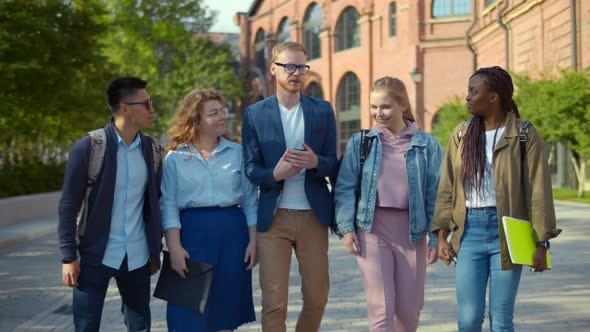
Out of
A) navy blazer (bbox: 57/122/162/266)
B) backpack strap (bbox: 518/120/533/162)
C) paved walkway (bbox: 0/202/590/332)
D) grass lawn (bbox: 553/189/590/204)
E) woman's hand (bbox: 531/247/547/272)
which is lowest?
grass lawn (bbox: 553/189/590/204)

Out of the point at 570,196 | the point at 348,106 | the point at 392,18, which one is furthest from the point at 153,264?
the point at 348,106

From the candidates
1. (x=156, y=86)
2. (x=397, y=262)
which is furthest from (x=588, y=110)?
(x=156, y=86)

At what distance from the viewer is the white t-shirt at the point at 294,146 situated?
14.7 feet

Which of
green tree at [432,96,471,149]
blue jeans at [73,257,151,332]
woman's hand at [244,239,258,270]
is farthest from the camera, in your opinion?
green tree at [432,96,471,149]

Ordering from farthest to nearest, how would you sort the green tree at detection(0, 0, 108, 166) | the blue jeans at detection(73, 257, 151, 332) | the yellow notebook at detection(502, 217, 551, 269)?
1. the green tree at detection(0, 0, 108, 166)
2. the blue jeans at detection(73, 257, 151, 332)
3. the yellow notebook at detection(502, 217, 551, 269)

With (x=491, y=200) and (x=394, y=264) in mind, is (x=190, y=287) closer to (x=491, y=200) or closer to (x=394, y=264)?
(x=394, y=264)

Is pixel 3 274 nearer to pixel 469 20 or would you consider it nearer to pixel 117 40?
pixel 469 20

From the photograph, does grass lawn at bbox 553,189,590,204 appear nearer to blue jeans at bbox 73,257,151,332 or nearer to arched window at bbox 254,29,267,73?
blue jeans at bbox 73,257,151,332

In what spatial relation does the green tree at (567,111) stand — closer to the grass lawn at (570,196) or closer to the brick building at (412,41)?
the grass lawn at (570,196)

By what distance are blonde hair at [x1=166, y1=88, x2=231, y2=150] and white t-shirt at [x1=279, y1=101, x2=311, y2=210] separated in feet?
1.43

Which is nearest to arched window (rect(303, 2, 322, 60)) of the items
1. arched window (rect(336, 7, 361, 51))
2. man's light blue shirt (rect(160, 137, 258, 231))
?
arched window (rect(336, 7, 361, 51))

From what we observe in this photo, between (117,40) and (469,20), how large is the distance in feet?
67.6

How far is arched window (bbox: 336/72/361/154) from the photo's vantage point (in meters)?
43.9

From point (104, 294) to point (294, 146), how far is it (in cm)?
144
